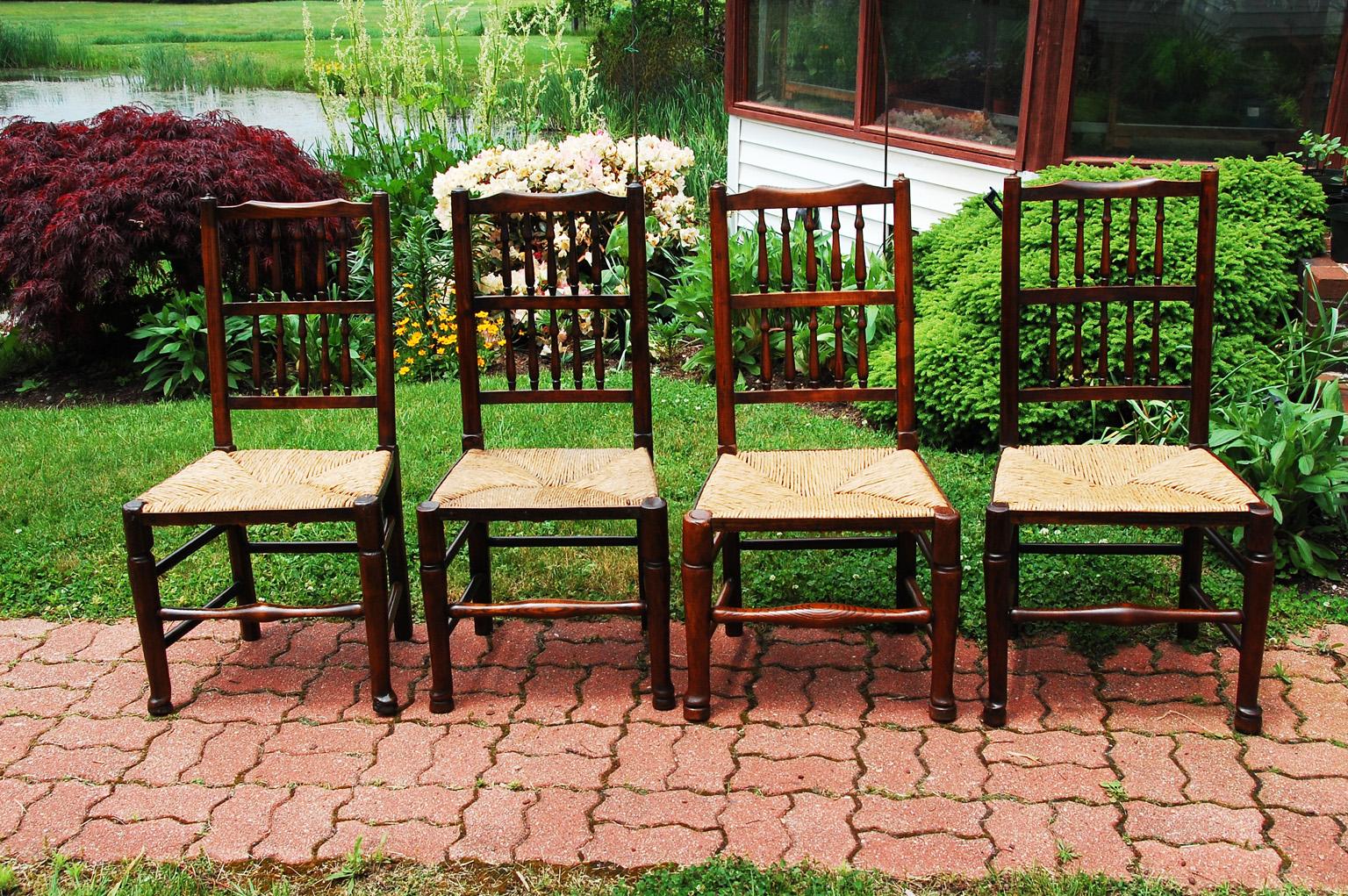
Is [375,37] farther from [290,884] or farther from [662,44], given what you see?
[290,884]

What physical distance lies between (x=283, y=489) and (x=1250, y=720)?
2.27 m

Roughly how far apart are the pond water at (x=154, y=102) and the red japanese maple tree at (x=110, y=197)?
1003 millimetres

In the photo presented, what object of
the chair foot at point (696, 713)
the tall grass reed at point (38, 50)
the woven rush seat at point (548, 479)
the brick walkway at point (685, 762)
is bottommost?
the brick walkway at point (685, 762)

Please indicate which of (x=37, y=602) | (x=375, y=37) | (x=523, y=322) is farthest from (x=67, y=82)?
(x=37, y=602)

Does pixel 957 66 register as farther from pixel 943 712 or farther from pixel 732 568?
pixel 943 712

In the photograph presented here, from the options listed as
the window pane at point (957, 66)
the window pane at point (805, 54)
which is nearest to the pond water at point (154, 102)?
the window pane at point (805, 54)

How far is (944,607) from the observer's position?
8.80 ft

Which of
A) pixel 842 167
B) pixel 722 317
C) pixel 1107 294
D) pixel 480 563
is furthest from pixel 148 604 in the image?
pixel 842 167

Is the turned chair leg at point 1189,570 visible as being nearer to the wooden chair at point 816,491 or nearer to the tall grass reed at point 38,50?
the wooden chair at point 816,491

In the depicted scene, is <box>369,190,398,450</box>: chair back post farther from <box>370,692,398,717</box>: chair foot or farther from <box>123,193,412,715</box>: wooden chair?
<box>370,692,398,717</box>: chair foot

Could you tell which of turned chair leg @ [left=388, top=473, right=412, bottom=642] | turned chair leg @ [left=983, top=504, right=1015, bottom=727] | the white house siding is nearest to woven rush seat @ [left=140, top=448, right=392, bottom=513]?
turned chair leg @ [left=388, top=473, right=412, bottom=642]

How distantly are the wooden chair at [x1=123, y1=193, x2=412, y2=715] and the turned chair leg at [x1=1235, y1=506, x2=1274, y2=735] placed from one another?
1.93 meters

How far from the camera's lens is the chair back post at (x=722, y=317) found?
2.95 metres

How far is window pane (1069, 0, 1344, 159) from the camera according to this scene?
462 centimetres
